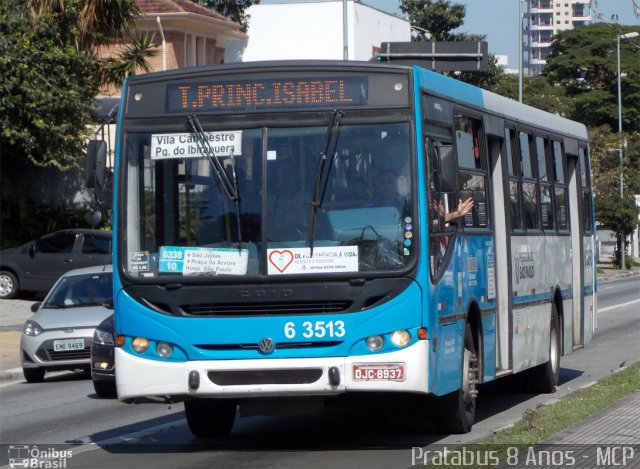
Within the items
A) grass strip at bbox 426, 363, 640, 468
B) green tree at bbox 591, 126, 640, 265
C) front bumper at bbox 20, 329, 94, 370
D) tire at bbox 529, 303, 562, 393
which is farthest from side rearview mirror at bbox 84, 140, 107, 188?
green tree at bbox 591, 126, 640, 265

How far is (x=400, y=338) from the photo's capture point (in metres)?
9.52

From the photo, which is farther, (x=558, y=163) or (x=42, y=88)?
(x=42, y=88)

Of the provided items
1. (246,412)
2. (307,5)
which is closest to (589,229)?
(246,412)

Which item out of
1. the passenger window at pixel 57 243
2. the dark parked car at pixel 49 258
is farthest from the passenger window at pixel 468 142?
the passenger window at pixel 57 243

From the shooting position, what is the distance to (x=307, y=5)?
216 ft

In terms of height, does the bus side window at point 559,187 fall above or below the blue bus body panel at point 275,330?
above

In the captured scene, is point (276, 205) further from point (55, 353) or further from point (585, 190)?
point (55, 353)

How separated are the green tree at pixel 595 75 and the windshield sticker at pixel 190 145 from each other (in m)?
68.2

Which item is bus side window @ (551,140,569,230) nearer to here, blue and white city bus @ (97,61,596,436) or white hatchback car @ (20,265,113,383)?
blue and white city bus @ (97,61,596,436)

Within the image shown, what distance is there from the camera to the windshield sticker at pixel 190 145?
9898 mm

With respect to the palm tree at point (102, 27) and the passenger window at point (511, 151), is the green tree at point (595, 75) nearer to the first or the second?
the palm tree at point (102, 27)

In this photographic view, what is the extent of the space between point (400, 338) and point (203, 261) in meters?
1.64

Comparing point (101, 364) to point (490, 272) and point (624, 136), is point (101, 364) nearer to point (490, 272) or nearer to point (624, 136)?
point (490, 272)

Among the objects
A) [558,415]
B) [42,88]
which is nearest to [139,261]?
[558,415]
